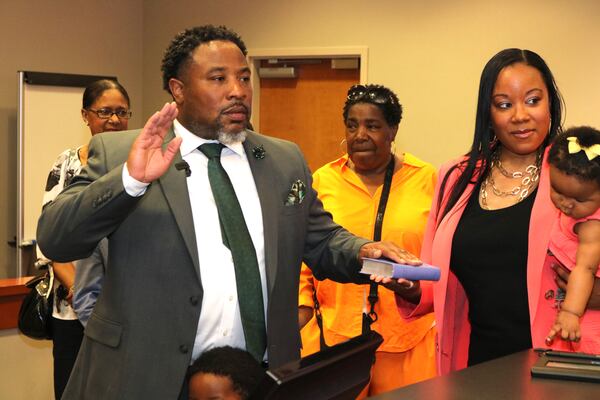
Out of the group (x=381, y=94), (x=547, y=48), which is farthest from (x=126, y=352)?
(x=547, y=48)

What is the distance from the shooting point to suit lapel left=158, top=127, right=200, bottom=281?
2158 mm

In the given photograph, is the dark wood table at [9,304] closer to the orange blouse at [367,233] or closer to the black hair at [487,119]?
the orange blouse at [367,233]

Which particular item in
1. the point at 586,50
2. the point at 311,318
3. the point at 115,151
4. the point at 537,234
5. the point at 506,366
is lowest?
the point at 311,318

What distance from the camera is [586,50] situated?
5.82 m

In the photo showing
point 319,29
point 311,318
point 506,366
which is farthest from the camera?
point 319,29

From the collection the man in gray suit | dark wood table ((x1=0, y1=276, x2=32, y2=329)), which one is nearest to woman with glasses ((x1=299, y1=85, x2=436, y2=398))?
the man in gray suit

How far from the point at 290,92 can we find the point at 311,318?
4164mm

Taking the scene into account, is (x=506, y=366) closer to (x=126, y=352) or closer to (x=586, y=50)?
(x=126, y=352)

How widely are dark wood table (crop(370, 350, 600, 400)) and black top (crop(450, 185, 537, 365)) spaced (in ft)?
2.62

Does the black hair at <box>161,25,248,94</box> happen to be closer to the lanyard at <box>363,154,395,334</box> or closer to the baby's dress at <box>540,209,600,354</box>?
the baby's dress at <box>540,209,600,354</box>

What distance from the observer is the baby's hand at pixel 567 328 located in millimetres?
2186

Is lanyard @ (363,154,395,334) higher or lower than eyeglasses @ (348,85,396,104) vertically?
lower

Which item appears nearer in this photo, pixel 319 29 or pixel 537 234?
pixel 537 234

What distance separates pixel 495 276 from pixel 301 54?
503 cm
